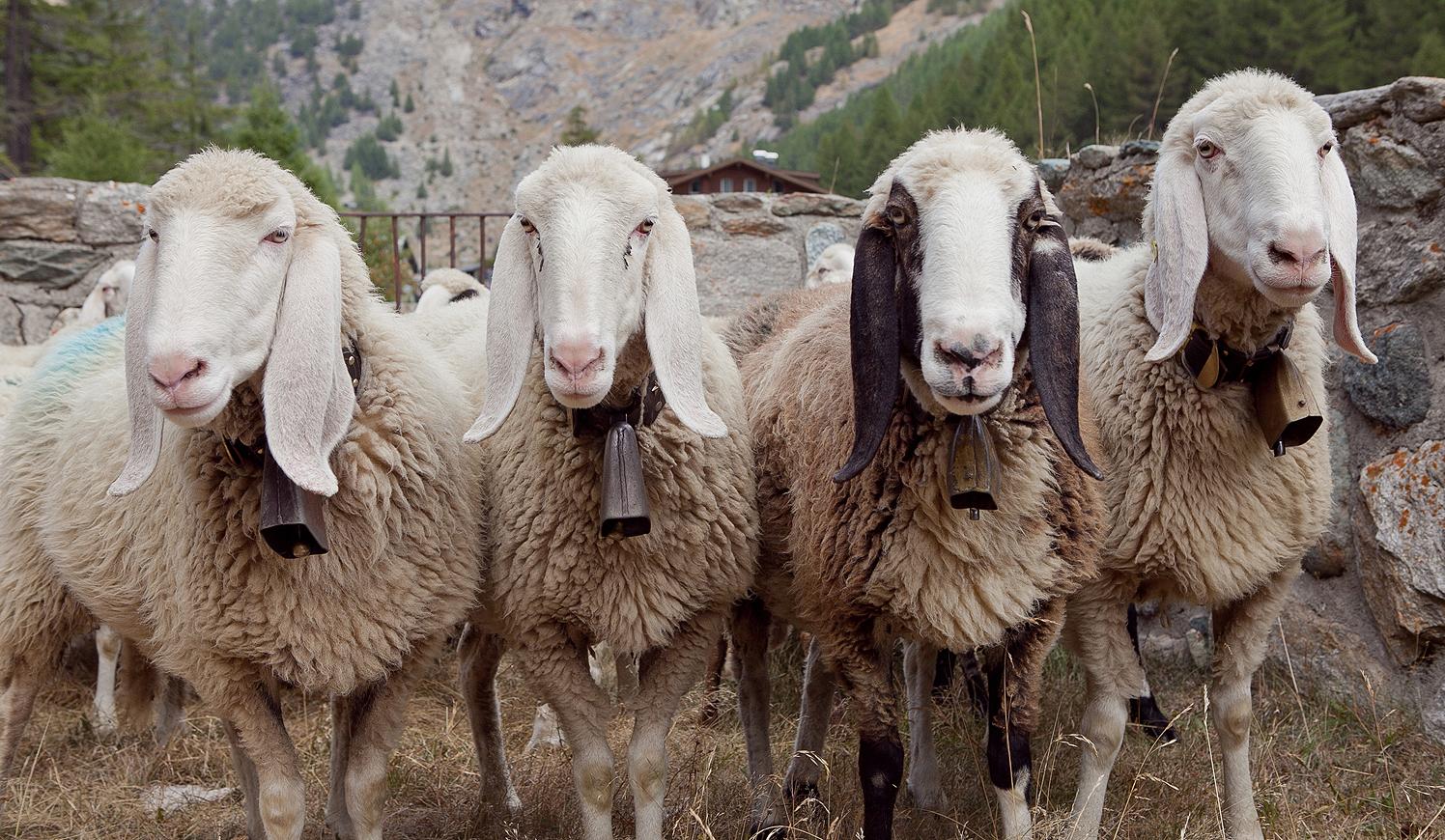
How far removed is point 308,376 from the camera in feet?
8.40

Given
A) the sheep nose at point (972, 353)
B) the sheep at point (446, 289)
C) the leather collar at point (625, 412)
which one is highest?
the sheep nose at point (972, 353)

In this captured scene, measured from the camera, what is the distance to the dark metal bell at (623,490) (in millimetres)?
2711

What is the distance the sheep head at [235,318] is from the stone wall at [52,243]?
18.2 feet

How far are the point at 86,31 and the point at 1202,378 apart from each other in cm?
2932

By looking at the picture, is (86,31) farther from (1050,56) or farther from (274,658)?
(274,658)

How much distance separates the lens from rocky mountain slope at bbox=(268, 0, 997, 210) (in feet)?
410

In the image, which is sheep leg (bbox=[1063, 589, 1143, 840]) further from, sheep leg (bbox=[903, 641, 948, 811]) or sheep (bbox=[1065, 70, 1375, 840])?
sheep leg (bbox=[903, 641, 948, 811])

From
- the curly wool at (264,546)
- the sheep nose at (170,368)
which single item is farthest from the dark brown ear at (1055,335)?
the sheep nose at (170,368)

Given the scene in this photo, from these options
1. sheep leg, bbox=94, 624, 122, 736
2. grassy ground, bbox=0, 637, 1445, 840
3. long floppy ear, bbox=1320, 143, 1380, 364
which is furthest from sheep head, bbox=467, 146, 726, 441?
sheep leg, bbox=94, 624, 122, 736

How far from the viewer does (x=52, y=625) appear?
349 centimetres

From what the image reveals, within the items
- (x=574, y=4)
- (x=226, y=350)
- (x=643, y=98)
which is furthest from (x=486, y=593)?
(x=574, y=4)

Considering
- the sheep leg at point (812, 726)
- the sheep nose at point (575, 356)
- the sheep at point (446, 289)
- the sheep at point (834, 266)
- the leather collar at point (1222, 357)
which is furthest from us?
the sheep at point (834, 266)

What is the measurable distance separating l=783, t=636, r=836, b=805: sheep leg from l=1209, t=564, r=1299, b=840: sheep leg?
1.16 metres

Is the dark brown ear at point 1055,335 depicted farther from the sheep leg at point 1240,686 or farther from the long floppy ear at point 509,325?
the long floppy ear at point 509,325
